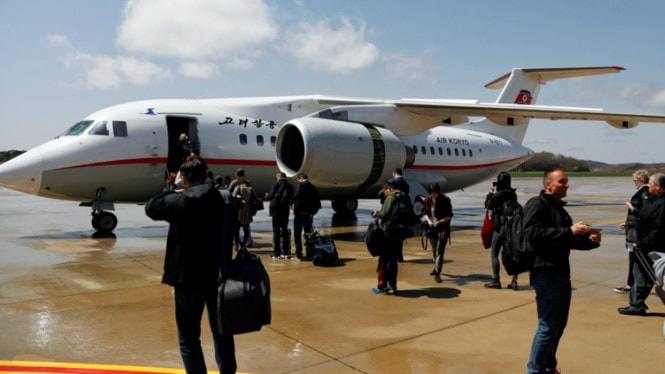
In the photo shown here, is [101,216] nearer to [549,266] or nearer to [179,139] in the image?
[179,139]

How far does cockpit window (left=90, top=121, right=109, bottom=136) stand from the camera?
11871mm

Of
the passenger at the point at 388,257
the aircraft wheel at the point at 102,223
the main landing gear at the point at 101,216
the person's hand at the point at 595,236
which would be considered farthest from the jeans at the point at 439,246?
the aircraft wheel at the point at 102,223

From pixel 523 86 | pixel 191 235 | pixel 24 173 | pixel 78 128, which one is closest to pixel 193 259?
pixel 191 235

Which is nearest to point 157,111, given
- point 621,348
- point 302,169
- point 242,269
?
point 302,169

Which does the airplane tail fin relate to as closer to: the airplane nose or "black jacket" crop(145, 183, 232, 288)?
the airplane nose

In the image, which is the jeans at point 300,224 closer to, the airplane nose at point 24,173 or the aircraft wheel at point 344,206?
the airplane nose at point 24,173

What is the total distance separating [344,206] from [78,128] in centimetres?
851

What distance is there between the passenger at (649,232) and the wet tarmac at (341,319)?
8.3 inches

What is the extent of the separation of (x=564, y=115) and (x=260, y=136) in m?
7.83

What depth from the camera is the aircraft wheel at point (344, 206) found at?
1764cm

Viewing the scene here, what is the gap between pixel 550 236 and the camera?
3514 mm

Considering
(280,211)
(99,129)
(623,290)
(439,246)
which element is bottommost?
(623,290)

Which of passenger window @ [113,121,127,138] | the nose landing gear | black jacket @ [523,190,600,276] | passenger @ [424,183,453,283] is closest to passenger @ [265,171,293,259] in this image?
passenger @ [424,183,453,283]

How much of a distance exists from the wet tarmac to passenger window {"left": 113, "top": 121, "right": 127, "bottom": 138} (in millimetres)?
3224
